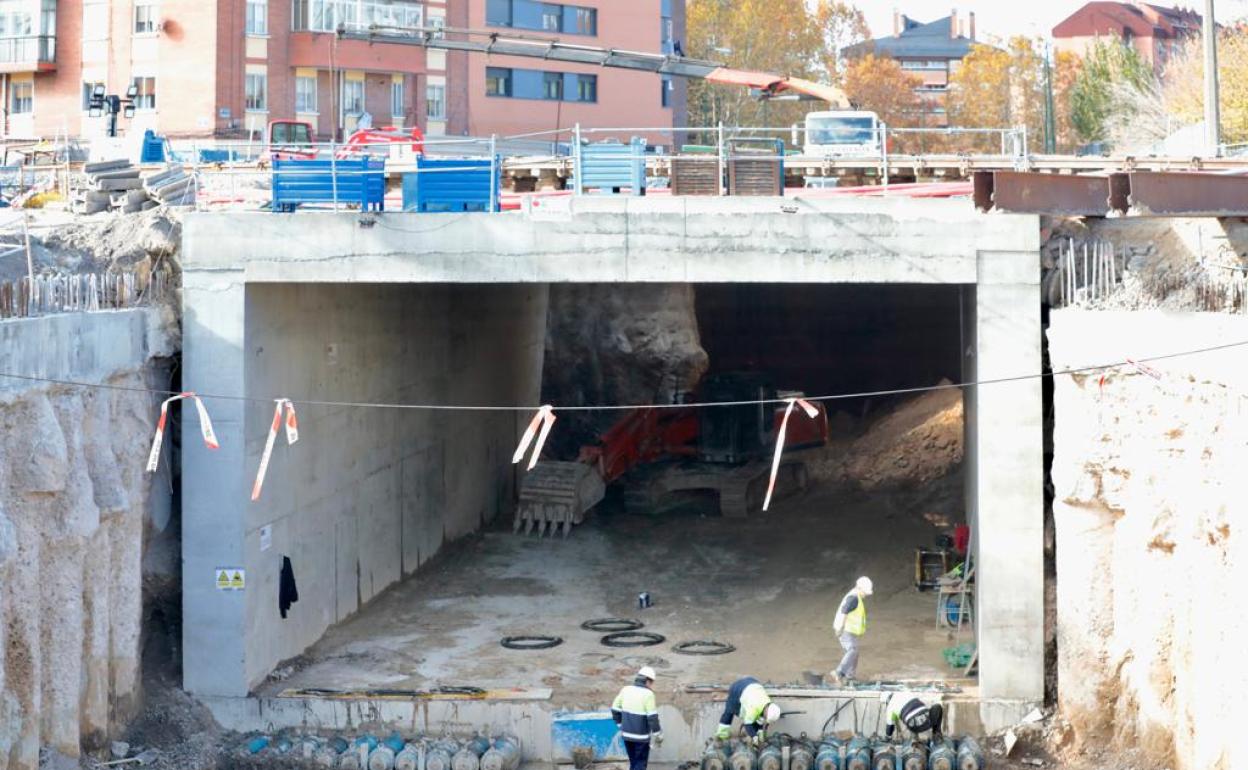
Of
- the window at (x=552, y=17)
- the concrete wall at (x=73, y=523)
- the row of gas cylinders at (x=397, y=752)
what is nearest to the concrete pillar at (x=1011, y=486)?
the row of gas cylinders at (x=397, y=752)

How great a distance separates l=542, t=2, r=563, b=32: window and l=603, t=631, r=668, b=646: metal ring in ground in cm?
3621

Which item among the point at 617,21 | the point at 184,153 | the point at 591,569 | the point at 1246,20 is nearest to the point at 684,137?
the point at 617,21

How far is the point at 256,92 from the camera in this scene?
159 feet

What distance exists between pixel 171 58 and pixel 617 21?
17.9m

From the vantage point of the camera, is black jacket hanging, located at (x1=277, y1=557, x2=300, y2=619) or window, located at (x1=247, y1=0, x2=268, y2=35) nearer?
black jacket hanging, located at (x1=277, y1=557, x2=300, y2=619)

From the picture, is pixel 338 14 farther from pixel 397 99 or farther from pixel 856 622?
pixel 856 622

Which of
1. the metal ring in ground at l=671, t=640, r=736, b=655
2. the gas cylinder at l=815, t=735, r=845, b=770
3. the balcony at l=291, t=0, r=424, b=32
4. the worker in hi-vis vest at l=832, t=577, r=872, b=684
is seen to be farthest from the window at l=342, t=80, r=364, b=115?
the gas cylinder at l=815, t=735, r=845, b=770

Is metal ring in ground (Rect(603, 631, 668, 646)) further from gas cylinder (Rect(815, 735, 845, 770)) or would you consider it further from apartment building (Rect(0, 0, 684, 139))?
apartment building (Rect(0, 0, 684, 139))

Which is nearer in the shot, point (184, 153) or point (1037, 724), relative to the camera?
point (1037, 724)

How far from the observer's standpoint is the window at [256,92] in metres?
48.3

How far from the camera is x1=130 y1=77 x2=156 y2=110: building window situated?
158ft

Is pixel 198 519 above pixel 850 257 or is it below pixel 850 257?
below

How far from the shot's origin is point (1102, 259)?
70.8ft

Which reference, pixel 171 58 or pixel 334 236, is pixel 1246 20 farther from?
pixel 334 236
